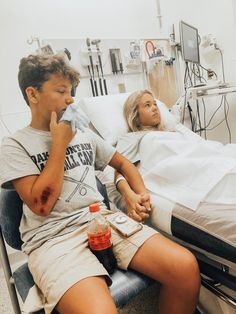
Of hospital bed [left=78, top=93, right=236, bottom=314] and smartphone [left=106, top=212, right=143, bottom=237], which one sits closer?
hospital bed [left=78, top=93, right=236, bottom=314]

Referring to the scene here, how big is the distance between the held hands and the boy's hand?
35cm

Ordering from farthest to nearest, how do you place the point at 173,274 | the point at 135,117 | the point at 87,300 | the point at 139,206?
the point at 135,117
the point at 139,206
the point at 173,274
the point at 87,300

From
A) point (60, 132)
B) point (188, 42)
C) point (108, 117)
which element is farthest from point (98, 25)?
point (60, 132)

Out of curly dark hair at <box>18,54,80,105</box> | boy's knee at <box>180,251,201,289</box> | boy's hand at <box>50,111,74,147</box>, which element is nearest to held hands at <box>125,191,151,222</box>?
boy's knee at <box>180,251,201,289</box>

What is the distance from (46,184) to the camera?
887mm

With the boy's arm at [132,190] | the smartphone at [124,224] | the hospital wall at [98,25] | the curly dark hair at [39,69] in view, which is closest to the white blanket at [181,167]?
the boy's arm at [132,190]

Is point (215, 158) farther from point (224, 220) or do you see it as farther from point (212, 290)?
point (212, 290)

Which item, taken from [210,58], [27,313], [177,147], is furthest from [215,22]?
[27,313]

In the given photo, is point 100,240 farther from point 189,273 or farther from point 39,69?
point 39,69

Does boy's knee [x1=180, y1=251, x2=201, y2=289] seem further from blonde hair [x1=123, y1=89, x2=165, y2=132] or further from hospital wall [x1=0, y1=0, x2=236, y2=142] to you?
hospital wall [x1=0, y1=0, x2=236, y2=142]

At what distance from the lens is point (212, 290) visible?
3.03 feet

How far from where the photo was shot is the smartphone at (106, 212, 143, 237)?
3.07ft

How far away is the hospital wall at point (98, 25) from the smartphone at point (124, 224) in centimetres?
122

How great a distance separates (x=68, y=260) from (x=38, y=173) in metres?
0.31
